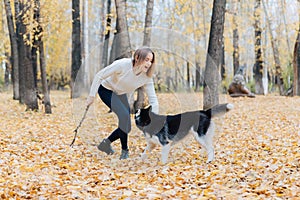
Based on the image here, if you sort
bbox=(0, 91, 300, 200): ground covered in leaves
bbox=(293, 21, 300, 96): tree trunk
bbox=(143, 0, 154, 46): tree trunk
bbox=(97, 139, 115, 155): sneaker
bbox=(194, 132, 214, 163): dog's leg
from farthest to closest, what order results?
bbox=(293, 21, 300, 96): tree trunk < bbox=(143, 0, 154, 46): tree trunk < bbox=(97, 139, 115, 155): sneaker < bbox=(194, 132, 214, 163): dog's leg < bbox=(0, 91, 300, 200): ground covered in leaves

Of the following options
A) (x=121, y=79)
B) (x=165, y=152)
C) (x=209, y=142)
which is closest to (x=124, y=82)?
(x=121, y=79)

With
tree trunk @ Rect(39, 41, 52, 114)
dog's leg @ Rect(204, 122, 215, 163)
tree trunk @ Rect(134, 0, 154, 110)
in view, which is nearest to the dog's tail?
dog's leg @ Rect(204, 122, 215, 163)

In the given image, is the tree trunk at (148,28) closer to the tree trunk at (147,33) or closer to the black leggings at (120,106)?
the tree trunk at (147,33)

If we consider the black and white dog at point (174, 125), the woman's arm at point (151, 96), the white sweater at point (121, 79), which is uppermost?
the white sweater at point (121, 79)

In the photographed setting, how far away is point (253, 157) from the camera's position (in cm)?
697

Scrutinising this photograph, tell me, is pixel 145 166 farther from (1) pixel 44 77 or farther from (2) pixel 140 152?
(1) pixel 44 77

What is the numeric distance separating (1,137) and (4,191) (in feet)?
14.8

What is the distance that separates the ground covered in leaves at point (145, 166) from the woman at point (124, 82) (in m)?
0.76

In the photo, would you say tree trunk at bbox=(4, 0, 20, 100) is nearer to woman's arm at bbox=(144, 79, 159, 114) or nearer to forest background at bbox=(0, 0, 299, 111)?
forest background at bbox=(0, 0, 299, 111)

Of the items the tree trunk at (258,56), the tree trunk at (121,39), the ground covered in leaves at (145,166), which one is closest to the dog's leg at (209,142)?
the ground covered in leaves at (145,166)

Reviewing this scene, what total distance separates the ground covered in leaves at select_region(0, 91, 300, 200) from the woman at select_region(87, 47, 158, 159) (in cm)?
76

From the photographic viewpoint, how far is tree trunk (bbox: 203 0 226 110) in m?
11.6

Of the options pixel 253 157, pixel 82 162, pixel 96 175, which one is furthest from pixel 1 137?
pixel 253 157

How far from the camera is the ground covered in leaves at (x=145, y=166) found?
503 cm
